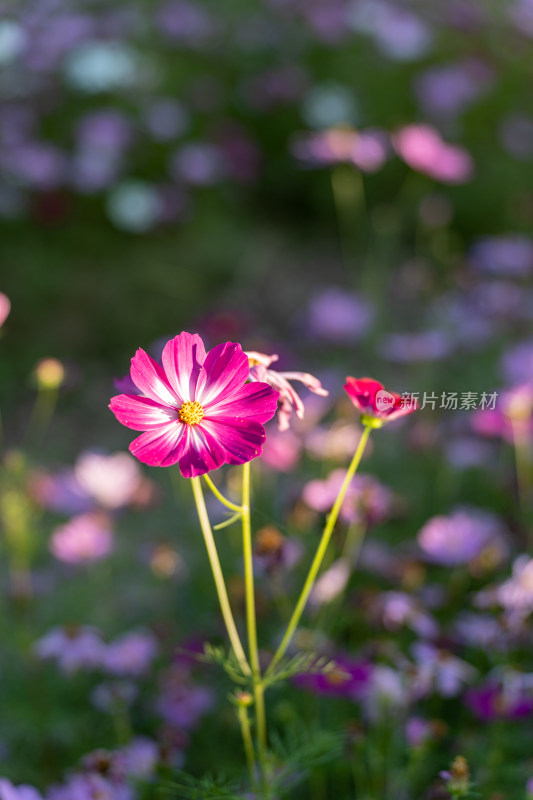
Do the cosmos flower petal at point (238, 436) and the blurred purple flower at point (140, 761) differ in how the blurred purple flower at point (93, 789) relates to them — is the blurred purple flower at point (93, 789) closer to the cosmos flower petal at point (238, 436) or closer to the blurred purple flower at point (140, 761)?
the blurred purple flower at point (140, 761)

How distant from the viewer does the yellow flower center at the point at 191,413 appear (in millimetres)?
740

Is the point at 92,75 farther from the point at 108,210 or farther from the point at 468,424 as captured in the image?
the point at 468,424

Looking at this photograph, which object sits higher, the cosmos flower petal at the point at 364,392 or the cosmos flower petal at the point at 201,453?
the cosmos flower petal at the point at 364,392

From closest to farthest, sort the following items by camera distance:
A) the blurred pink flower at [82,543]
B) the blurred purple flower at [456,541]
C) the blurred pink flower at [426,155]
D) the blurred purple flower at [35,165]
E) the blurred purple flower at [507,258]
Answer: the blurred purple flower at [456,541]
the blurred pink flower at [82,543]
the blurred pink flower at [426,155]
the blurred purple flower at [507,258]
the blurred purple flower at [35,165]

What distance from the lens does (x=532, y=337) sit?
2.49 meters

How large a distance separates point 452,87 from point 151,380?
298 cm

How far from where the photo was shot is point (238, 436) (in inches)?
28.3

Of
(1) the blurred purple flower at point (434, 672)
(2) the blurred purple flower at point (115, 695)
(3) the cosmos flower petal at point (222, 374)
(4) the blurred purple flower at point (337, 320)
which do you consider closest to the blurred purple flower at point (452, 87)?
(4) the blurred purple flower at point (337, 320)

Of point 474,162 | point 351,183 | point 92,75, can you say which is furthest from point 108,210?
point 474,162

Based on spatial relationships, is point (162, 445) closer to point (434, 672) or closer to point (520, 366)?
point (434, 672)

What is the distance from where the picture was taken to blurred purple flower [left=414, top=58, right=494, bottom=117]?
3.26 metres

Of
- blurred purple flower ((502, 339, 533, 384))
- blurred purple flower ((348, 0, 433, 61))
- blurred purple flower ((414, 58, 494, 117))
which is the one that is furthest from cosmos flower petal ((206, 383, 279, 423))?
blurred purple flower ((348, 0, 433, 61))

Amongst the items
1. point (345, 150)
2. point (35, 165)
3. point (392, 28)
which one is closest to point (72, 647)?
point (345, 150)

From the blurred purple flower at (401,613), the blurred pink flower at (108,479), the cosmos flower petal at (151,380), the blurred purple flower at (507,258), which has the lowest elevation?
the blurred purple flower at (401,613)
